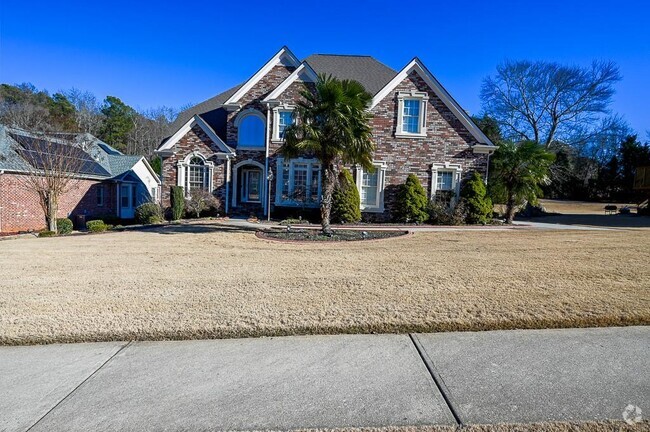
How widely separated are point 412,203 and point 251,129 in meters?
9.17

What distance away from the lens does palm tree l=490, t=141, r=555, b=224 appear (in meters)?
17.5

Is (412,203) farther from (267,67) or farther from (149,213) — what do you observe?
(149,213)

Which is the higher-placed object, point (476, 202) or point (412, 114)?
point (412, 114)

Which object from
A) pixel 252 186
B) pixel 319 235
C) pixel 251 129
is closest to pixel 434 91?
pixel 251 129

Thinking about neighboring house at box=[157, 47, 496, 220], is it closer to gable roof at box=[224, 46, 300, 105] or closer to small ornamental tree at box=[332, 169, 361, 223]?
gable roof at box=[224, 46, 300, 105]

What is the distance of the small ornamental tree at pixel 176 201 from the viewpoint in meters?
17.4

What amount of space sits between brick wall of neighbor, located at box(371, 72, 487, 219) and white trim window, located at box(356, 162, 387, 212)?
1.11 feet

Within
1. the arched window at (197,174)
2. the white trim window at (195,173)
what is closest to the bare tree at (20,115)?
the white trim window at (195,173)

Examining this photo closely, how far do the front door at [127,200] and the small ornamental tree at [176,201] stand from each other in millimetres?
8473

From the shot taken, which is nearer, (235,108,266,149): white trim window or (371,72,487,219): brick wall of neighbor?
(371,72,487,219): brick wall of neighbor

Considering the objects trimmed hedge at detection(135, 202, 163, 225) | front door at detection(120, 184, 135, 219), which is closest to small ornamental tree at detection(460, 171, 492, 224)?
trimmed hedge at detection(135, 202, 163, 225)

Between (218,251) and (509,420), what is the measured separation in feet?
26.4

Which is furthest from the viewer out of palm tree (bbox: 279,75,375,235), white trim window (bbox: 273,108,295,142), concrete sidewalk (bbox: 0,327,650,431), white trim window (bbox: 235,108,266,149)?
white trim window (bbox: 235,108,266,149)

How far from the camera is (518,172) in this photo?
58.3ft
